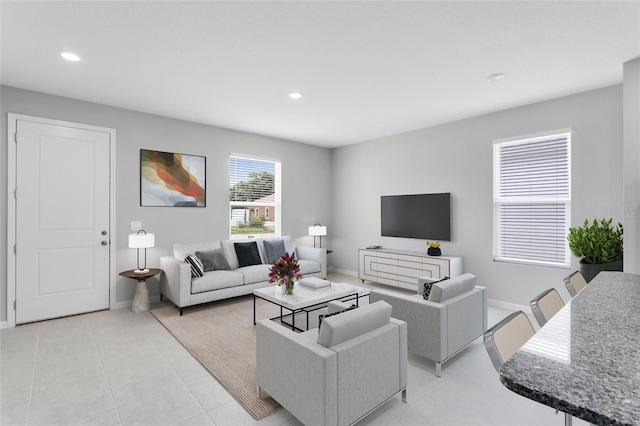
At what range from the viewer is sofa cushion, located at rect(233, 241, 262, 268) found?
502cm

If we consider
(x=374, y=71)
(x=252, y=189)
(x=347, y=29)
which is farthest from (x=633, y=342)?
(x=252, y=189)

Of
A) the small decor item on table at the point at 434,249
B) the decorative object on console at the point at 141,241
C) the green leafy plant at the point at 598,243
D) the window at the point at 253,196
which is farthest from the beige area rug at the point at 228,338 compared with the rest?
the green leafy plant at the point at 598,243

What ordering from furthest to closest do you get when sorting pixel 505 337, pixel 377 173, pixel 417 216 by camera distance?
1. pixel 377 173
2. pixel 417 216
3. pixel 505 337

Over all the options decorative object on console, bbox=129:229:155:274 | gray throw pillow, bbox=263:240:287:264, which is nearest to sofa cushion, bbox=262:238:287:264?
gray throw pillow, bbox=263:240:287:264

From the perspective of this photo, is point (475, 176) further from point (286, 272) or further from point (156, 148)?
point (156, 148)

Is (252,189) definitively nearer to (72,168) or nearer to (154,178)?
(154,178)

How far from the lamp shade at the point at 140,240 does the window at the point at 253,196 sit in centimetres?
151

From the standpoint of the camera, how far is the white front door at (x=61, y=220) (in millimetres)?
3723

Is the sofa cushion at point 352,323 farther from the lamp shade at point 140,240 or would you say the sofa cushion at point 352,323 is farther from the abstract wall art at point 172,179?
the abstract wall art at point 172,179

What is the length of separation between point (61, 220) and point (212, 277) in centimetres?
194

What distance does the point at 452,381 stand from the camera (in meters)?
2.48

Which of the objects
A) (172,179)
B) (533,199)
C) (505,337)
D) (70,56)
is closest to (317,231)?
(172,179)

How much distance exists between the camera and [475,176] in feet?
15.4

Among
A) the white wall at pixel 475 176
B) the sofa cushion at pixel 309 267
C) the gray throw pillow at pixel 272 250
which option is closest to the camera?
the white wall at pixel 475 176
